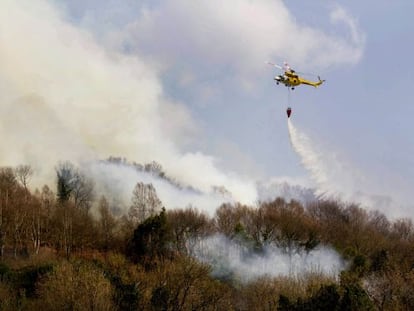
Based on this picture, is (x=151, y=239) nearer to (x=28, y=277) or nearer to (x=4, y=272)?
(x=28, y=277)

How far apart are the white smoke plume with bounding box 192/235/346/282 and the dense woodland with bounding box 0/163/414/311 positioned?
1.15 meters

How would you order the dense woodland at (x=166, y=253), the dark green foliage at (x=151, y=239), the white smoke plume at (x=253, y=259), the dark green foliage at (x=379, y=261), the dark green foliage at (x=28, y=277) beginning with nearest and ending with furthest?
the dense woodland at (x=166, y=253)
the dark green foliage at (x=28, y=277)
the dark green foliage at (x=379, y=261)
the white smoke plume at (x=253, y=259)
the dark green foliage at (x=151, y=239)

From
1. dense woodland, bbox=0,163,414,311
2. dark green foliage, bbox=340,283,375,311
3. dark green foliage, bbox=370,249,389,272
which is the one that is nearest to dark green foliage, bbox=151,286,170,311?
dense woodland, bbox=0,163,414,311

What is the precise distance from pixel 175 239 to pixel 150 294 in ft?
106

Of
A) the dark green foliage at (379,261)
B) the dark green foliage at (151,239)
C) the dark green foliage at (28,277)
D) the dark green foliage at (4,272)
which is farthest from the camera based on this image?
the dark green foliage at (151,239)

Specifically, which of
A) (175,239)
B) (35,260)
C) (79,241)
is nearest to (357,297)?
(35,260)

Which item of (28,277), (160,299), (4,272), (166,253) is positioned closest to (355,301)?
(160,299)

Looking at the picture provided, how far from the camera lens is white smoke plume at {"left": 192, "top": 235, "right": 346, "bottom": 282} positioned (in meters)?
70.5

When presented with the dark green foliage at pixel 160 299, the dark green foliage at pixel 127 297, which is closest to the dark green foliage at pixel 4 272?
the dark green foliage at pixel 127 297

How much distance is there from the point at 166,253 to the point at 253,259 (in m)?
11.7

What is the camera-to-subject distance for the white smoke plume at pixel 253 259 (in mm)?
70500

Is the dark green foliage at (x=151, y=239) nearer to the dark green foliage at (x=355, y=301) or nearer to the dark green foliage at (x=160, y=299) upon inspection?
the dark green foliage at (x=160, y=299)

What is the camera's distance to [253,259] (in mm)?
75188

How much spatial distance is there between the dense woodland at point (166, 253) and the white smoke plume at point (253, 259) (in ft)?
3.76
